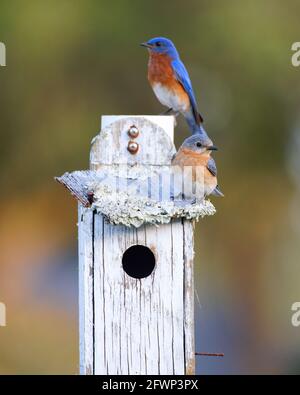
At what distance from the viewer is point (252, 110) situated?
348 inches

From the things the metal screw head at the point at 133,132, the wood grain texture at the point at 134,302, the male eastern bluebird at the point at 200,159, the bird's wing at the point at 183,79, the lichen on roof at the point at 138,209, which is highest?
the bird's wing at the point at 183,79

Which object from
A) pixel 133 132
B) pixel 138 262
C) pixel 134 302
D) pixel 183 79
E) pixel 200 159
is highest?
pixel 183 79

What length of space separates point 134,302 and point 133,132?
852 millimetres

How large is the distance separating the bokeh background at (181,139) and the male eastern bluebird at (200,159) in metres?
3.79

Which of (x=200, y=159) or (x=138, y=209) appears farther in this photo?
(x=200, y=159)

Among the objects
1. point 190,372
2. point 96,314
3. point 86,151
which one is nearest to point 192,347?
point 190,372

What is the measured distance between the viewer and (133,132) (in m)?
4.61

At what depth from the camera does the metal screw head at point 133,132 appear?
4605 mm

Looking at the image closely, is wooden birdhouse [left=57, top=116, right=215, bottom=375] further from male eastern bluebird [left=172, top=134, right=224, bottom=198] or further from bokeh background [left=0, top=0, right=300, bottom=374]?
bokeh background [left=0, top=0, right=300, bottom=374]

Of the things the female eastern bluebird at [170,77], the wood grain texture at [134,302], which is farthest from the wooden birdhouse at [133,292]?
the female eastern bluebird at [170,77]

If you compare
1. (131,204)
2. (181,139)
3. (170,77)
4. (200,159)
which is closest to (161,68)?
(170,77)

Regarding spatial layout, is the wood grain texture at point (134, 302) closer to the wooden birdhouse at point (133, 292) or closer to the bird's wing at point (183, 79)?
the wooden birdhouse at point (133, 292)

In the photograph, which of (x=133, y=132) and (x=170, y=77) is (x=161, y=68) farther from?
(x=133, y=132)

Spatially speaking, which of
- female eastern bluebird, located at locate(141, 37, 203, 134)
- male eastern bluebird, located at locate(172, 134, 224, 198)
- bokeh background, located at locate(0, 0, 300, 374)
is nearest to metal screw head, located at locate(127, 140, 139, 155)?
male eastern bluebird, located at locate(172, 134, 224, 198)
